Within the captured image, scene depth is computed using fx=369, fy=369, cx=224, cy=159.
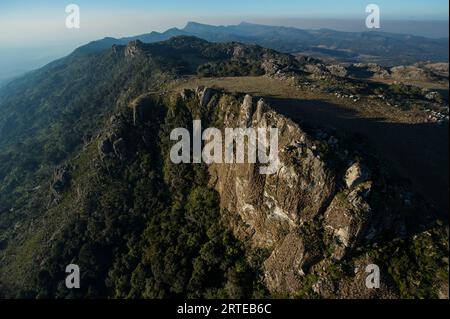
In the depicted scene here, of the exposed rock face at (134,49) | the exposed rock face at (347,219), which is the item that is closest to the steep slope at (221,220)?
the exposed rock face at (347,219)

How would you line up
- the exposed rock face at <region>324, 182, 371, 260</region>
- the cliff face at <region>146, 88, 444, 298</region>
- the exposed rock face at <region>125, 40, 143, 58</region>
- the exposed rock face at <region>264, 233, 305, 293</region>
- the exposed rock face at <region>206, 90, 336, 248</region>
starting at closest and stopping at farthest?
the exposed rock face at <region>324, 182, 371, 260</region>, the cliff face at <region>146, 88, 444, 298</region>, the exposed rock face at <region>206, 90, 336, 248</region>, the exposed rock face at <region>264, 233, 305, 293</region>, the exposed rock face at <region>125, 40, 143, 58</region>

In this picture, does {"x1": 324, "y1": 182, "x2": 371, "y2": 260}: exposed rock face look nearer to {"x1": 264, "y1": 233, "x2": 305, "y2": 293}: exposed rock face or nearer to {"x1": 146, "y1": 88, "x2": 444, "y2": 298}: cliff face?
{"x1": 146, "y1": 88, "x2": 444, "y2": 298}: cliff face

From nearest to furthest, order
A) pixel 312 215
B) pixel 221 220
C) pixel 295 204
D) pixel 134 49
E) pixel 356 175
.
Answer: pixel 356 175 < pixel 312 215 < pixel 295 204 < pixel 221 220 < pixel 134 49

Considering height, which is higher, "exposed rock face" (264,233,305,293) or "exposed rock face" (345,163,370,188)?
"exposed rock face" (345,163,370,188)

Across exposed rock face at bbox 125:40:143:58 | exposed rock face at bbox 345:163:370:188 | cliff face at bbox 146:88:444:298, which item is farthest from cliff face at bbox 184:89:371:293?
exposed rock face at bbox 125:40:143:58

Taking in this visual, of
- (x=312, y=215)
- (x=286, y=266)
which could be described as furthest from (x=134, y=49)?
(x=286, y=266)

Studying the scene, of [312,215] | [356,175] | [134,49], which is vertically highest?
[134,49]

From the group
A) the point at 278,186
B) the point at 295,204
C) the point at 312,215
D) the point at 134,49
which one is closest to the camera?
the point at 312,215

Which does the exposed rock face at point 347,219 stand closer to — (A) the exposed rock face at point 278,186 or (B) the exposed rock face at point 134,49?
(A) the exposed rock face at point 278,186

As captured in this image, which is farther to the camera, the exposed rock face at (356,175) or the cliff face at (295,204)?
the cliff face at (295,204)

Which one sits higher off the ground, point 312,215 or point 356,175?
point 356,175

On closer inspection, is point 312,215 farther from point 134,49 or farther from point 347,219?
point 134,49
